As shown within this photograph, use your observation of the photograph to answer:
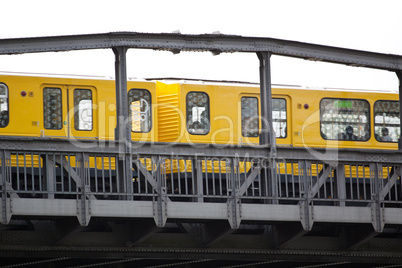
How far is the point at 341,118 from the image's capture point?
2803cm

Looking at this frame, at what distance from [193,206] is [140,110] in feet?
26.1

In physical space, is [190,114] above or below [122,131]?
above

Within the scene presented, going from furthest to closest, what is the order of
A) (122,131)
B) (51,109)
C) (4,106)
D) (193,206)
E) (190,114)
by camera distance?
1. (190,114)
2. (51,109)
3. (4,106)
4. (122,131)
5. (193,206)

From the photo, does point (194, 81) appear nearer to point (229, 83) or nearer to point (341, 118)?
point (229, 83)

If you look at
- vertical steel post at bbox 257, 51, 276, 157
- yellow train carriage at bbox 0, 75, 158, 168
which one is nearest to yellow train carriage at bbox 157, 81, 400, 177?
yellow train carriage at bbox 0, 75, 158, 168

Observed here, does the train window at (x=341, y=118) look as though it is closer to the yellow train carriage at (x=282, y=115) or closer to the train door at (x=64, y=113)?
the yellow train carriage at (x=282, y=115)

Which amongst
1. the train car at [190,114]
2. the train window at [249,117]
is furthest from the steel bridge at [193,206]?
the train window at [249,117]

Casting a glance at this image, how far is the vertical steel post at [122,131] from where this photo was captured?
1911cm

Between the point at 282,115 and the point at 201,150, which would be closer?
the point at 201,150

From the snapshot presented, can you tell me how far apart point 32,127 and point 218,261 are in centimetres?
671

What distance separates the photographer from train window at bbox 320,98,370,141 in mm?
27984

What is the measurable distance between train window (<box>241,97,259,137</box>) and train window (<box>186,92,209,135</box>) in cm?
110

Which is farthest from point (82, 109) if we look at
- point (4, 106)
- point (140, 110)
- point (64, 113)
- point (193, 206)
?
point (193, 206)

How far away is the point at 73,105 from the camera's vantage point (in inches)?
1009
